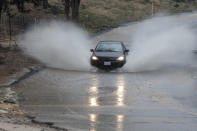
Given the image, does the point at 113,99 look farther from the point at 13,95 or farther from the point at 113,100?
the point at 13,95

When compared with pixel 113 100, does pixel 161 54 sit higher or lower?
lower

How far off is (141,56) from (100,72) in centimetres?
516

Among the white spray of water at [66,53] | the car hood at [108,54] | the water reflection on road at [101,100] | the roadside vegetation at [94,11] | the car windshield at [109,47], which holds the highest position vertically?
the water reflection on road at [101,100]

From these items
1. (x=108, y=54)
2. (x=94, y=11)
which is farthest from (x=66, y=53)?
(x=94, y=11)

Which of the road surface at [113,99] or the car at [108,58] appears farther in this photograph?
the car at [108,58]

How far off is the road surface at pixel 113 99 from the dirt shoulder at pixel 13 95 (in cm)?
33

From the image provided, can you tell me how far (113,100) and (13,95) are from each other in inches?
127

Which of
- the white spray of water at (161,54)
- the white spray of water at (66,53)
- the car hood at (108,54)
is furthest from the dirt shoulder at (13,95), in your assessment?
the white spray of water at (161,54)

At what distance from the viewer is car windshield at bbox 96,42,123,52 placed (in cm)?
2529

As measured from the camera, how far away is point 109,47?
25.6m

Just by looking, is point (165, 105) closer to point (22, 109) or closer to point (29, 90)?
point (22, 109)

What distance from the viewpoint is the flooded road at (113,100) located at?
36.2 ft

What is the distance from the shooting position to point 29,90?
17.1m

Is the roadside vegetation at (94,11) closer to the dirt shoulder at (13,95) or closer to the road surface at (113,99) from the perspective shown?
the dirt shoulder at (13,95)
